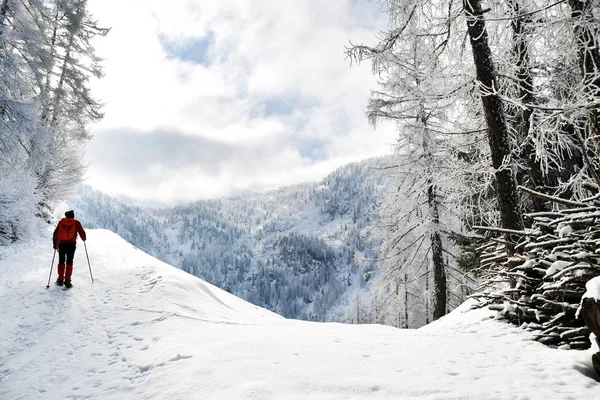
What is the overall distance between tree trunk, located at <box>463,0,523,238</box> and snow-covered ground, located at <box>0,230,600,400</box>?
1988 millimetres

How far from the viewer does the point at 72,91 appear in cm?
2020

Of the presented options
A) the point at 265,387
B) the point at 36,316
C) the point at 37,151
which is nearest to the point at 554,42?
the point at 265,387

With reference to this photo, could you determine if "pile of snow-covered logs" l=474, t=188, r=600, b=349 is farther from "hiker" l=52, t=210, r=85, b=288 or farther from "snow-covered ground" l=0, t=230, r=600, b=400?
"hiker" l=52, t=210, r=85, b=288

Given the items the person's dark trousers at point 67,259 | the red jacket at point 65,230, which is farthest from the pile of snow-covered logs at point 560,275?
the red jacket at point 65,230

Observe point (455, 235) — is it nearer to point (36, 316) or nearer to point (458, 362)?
point (458, 362)

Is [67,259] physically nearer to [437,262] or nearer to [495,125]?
[495,125]

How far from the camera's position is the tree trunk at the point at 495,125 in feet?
21.5

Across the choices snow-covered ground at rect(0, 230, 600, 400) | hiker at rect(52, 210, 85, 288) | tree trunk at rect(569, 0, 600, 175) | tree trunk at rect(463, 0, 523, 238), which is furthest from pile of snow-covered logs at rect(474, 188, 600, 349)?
hiker at rect(52, 210, 85, 288)

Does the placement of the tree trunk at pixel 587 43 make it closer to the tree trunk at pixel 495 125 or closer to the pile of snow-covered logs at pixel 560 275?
the pile of snow-covered logs at pixel 560 275

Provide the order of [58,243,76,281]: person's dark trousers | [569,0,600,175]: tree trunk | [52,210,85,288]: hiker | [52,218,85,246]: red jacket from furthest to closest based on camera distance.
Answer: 1. [52,218,85,246]: red jacket
2. [52,210,85,288]: hiker
3. [58,243,76,281]: person's dark trousers
4. [569,0,600,175]: tree trunk

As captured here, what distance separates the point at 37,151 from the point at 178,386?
14491 mm

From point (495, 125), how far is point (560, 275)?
3045 millimetres

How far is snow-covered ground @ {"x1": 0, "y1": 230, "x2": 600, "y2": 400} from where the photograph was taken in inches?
137

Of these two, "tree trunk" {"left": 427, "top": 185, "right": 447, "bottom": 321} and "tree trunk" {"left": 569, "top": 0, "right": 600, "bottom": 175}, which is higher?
"tree trunk" {"left": 569, "top": 0, "right": 600, "bottom": 175}
